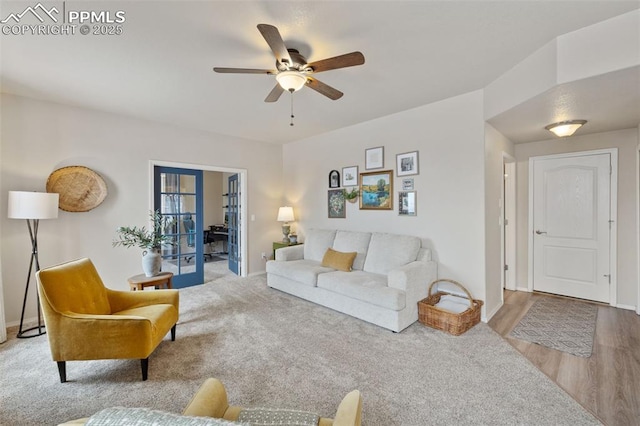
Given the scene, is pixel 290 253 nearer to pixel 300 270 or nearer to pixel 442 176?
pixel 300 270

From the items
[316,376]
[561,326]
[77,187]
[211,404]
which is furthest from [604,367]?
[77,187]

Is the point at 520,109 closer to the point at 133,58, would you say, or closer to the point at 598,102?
the point at 598,102

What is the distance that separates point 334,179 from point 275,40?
321 cm

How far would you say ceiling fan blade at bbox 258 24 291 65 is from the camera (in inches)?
64.6

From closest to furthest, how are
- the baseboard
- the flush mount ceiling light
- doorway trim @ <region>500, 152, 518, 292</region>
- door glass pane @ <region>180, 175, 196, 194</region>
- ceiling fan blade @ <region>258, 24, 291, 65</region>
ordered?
ceiling fan blade @ <region>258, 24, 291, 65</region> < the flush mount ceiling light < the baseboard < doorway trim @ <region>500, 152, 518, 292</region> < door glass pane @ <region>180, 175, 196, 194</region>

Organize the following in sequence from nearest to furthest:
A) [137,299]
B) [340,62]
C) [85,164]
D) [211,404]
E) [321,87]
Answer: [211,404] < [340,62] < [321,87] < [137,299] < [85,164]

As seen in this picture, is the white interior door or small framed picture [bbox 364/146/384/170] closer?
the white interior door

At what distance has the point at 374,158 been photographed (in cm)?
425

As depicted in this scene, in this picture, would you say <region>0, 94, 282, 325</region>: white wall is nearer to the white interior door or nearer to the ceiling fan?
the ceiling fan

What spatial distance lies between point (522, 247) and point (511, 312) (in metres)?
1.37

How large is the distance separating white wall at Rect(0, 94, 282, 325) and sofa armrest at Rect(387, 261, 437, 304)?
3.59m

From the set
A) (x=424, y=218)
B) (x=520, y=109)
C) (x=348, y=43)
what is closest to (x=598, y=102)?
(x=520, y=109)

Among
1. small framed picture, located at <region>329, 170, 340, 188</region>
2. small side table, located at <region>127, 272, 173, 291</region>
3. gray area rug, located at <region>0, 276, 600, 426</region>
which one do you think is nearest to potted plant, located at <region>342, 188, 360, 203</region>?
small framed picture, located at <region>329, 170, 340, 188</region>

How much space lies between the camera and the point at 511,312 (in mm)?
3512
